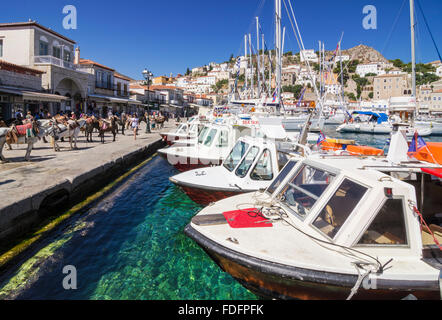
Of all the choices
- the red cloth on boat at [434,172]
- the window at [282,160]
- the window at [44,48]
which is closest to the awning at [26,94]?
the window at [44,48]

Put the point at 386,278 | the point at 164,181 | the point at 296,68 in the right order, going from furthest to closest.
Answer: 1. the point at 296,68
2. the point at 164,181
3. the point at 386,278

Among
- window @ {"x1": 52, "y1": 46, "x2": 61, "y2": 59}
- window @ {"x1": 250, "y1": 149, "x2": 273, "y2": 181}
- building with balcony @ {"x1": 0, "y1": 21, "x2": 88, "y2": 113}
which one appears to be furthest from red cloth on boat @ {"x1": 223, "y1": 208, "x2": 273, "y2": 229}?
window @ {"x1": 52, "y1": 46, "x2": 61, "y2": 59}

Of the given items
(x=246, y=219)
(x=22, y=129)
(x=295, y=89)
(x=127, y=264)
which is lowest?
(x=127, y=264)

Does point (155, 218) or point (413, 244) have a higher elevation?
point (413, 244)

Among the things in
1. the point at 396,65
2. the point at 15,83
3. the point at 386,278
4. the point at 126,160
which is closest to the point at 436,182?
the point at 386,278

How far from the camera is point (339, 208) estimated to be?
145 inches

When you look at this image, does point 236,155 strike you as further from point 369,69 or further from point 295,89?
point 369,69

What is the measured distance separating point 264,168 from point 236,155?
1.17 m

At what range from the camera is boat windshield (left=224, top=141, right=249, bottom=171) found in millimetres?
7468

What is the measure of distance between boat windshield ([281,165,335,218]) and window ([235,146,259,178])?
212cm

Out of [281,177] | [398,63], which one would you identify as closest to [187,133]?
[281,177]
